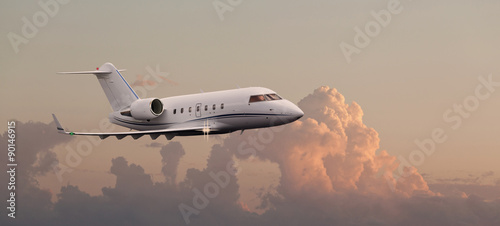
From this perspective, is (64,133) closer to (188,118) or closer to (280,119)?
(188,118)

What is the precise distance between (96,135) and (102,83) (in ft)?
25.8

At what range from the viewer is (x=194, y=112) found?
4181cm

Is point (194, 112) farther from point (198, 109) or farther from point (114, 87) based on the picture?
point (114, 87)

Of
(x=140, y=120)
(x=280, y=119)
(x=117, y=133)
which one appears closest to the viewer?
(x=280, y=119)

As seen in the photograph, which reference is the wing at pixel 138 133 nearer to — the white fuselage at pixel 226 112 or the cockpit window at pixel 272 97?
the white fuselage at pixel 226 112

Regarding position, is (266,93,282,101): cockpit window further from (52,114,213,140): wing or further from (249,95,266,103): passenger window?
(52,114,213,140): wing

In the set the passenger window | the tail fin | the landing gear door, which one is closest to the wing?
the landing gear door

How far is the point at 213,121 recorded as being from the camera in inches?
1593

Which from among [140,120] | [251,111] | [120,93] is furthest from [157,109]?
[251,111]

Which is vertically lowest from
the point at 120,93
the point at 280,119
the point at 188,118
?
the point at 280,119

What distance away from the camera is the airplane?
38.9 metres

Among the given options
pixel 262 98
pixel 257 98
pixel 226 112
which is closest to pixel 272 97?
pixel 262 98

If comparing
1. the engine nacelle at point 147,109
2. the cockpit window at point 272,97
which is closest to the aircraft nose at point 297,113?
the cockpit window at point 272,97

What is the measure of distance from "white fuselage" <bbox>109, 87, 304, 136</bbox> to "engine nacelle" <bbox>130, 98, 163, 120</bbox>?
440mm
